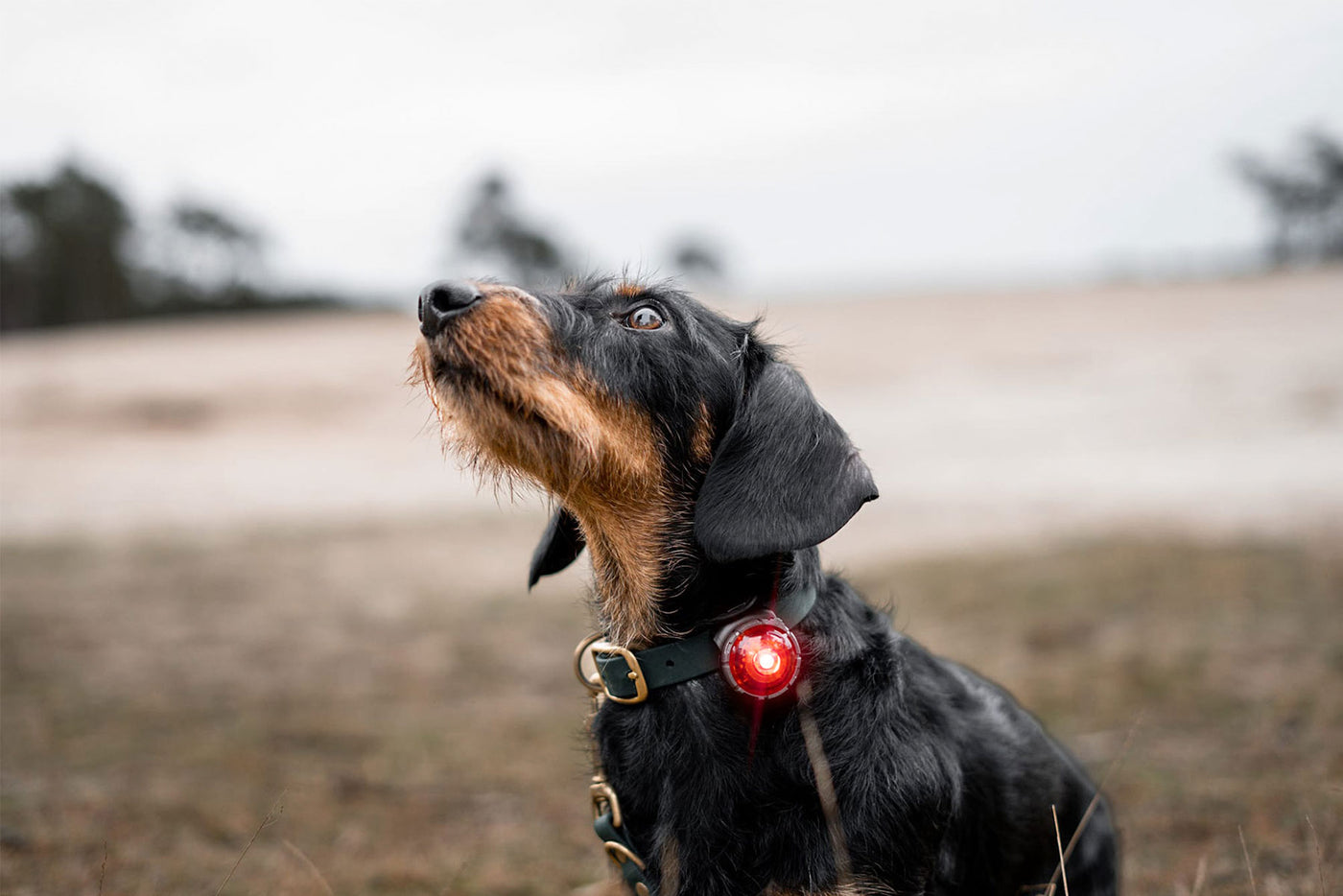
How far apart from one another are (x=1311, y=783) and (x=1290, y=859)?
107 cm

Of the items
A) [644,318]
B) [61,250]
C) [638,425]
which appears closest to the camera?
[638,425]

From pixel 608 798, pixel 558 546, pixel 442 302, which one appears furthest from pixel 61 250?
pixel 608 798

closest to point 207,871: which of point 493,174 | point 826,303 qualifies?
point 826,303

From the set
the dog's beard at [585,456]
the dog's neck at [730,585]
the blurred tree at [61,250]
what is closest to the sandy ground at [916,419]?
the dog's beard at [585,456]

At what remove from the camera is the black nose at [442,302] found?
299cm

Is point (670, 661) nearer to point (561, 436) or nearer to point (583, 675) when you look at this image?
point (583, 675)

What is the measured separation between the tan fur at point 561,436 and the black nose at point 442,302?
38mm

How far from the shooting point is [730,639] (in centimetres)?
279

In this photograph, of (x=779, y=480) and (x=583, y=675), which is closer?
(x=779, y=480)

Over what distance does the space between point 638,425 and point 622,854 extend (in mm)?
1360

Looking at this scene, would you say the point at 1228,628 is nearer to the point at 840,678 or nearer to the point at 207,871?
the point at 840,678

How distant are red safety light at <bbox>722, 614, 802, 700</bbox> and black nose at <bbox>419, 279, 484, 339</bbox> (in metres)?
1.33

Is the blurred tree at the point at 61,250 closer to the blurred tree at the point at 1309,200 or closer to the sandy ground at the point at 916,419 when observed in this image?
the sandy ground at the point at 916,419

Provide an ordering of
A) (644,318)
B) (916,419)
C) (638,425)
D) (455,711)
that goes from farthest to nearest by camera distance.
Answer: (916,419) → (455,711) → (644,318) → (638,425)
